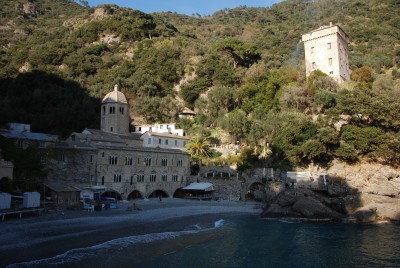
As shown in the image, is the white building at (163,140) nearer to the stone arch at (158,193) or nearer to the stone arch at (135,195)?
the stone arch at (158,193)

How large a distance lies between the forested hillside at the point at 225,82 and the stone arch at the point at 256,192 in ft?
12.5

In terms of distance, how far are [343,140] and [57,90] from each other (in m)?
49.3

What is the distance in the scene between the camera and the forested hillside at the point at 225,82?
138 ft

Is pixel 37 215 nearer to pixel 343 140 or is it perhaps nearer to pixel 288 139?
pixel 288 139

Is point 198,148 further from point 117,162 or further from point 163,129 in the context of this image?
point 117,162

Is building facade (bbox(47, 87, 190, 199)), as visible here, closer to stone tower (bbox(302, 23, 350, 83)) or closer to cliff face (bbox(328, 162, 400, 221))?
cliff face (bbox(328, 162, 400, 221))

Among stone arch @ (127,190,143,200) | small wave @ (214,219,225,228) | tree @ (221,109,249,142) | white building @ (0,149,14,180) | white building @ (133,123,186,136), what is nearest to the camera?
small wave @ (214,219,225,228)

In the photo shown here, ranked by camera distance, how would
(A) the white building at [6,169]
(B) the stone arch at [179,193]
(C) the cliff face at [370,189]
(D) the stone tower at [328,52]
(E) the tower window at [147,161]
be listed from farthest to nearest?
(D) the stone tower at [328,52]
(B) the stone arch at [179,193]
(E) the tower window at [147,161]
(C) the cliff face at [370,189]
(A) the white building at [6,169]

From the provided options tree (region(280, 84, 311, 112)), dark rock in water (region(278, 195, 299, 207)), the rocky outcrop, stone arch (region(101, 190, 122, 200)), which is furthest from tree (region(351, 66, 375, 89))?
stone arch (region(101, 190, 122, 200))

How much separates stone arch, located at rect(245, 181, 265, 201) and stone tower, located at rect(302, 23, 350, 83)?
83.0 feet

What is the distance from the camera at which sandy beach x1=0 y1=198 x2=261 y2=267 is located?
18516 millimetres

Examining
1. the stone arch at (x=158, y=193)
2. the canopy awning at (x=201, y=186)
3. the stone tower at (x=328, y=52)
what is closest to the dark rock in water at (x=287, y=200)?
the canopy awning at (x=201, y=186)

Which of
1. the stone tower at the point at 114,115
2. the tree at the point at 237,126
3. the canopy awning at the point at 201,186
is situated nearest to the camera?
the canopy awning at the point at 201,186

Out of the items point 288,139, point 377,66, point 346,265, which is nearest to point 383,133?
point 288,139
